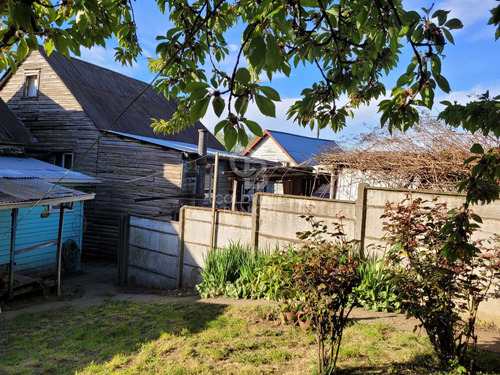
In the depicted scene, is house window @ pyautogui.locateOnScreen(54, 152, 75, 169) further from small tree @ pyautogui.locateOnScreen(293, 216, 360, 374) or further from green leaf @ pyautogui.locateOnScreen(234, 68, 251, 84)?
green leaf @ pyautogui.locateOnScreen(234, 68, 251, 84)

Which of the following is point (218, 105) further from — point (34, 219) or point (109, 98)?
point (109, 98)

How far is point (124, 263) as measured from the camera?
995cm

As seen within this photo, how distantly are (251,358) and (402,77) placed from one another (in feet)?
10.9

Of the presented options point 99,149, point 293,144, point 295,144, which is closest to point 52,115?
point 99,149

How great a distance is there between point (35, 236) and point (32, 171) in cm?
204

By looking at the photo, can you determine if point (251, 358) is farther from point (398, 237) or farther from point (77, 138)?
point (77, 138)

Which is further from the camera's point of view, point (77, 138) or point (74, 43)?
point (77, 138)

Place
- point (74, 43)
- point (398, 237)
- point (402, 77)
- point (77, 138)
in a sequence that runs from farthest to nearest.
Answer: point (77, 138), point (398, 237), point (74, 43), point (402, 77)

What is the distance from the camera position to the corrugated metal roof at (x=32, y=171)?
1045 cm

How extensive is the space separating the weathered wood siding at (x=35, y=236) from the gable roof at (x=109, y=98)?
4200mm

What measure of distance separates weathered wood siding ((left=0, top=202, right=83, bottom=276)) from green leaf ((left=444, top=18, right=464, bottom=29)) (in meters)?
11.2

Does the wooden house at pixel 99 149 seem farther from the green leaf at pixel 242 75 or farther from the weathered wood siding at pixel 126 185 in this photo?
the green leaf at pixel 242 75

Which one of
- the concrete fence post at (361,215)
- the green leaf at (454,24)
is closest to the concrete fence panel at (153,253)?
the concrete fence post at (361,215)

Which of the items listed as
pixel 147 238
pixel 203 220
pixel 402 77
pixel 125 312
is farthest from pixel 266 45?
pixel 147 238
